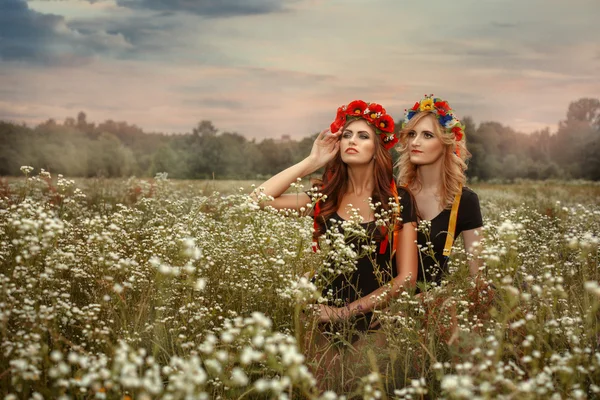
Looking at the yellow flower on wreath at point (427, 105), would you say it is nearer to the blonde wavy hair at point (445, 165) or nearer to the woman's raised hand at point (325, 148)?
the blonde wavy hair at point (445, 165)

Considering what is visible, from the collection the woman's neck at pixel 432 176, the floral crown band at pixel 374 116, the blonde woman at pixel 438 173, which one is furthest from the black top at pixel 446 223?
the floral crown band at pixel 374 116

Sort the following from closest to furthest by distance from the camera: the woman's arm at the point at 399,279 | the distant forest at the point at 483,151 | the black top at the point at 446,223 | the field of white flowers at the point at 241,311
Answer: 1. the field of white flowers at the point at 241,311
2. the woman's arm at the point at 399,279
3. the black top at the point at 446,223
4. the distant forest at the point at 483,151

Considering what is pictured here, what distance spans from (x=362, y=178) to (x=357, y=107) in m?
0.74

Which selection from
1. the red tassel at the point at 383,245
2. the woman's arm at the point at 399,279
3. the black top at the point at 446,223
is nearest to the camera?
the woman's arm at the point at 399,279

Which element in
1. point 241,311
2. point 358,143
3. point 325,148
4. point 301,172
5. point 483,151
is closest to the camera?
point 241,311

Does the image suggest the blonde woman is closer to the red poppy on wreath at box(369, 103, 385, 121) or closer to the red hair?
the red hair

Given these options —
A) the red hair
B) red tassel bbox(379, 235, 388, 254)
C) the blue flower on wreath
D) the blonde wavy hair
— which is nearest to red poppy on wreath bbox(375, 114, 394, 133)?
the red hair

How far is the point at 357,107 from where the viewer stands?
585 cm

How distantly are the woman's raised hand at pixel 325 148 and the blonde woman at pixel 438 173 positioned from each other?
919 mm

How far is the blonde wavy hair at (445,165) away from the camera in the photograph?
20.8ft

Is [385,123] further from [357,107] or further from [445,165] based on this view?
[445,165]

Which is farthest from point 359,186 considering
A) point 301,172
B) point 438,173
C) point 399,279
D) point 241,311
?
point 241,311

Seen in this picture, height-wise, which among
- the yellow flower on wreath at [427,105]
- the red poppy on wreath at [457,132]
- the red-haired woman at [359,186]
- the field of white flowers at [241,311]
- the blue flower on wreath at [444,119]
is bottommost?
the field of white flowers at [241,311]

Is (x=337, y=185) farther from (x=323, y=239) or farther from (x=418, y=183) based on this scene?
(x=323, y=239)
